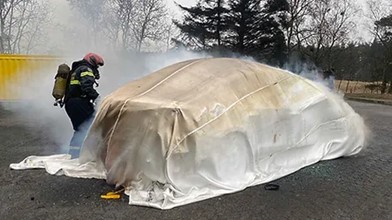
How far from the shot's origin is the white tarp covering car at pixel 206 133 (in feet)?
13.8

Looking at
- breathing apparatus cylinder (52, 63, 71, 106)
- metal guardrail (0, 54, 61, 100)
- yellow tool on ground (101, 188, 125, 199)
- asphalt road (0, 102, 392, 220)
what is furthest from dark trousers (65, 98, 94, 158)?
metal guardrail (0, 54, 61, 100)

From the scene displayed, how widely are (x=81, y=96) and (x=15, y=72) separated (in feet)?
28.7

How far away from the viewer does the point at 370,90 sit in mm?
28688

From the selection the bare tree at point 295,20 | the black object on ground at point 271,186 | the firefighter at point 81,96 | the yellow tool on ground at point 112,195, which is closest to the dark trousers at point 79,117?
the firefighter at point 81,96

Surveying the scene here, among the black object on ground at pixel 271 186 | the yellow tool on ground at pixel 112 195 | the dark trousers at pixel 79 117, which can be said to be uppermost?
the dark trousers at pixel 79 117

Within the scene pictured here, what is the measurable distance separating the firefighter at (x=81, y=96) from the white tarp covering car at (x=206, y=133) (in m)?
0.57

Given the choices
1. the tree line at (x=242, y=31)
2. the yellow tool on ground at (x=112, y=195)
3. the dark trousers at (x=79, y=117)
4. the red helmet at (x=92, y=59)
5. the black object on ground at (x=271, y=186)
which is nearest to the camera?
the yellow tool on ground at (x=112, y=195)

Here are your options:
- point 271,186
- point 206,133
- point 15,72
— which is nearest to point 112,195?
point 206,133

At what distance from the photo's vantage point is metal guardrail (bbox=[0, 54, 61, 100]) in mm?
12945

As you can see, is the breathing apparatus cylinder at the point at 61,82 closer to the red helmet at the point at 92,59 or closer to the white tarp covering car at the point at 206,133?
the red helmet at the point at 92,59

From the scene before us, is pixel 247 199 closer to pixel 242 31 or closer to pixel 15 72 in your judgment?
pixel 15 72

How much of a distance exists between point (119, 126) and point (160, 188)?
93 centimetres

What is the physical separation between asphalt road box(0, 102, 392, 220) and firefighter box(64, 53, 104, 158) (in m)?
0.90

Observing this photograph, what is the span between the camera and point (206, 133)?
169 inches
